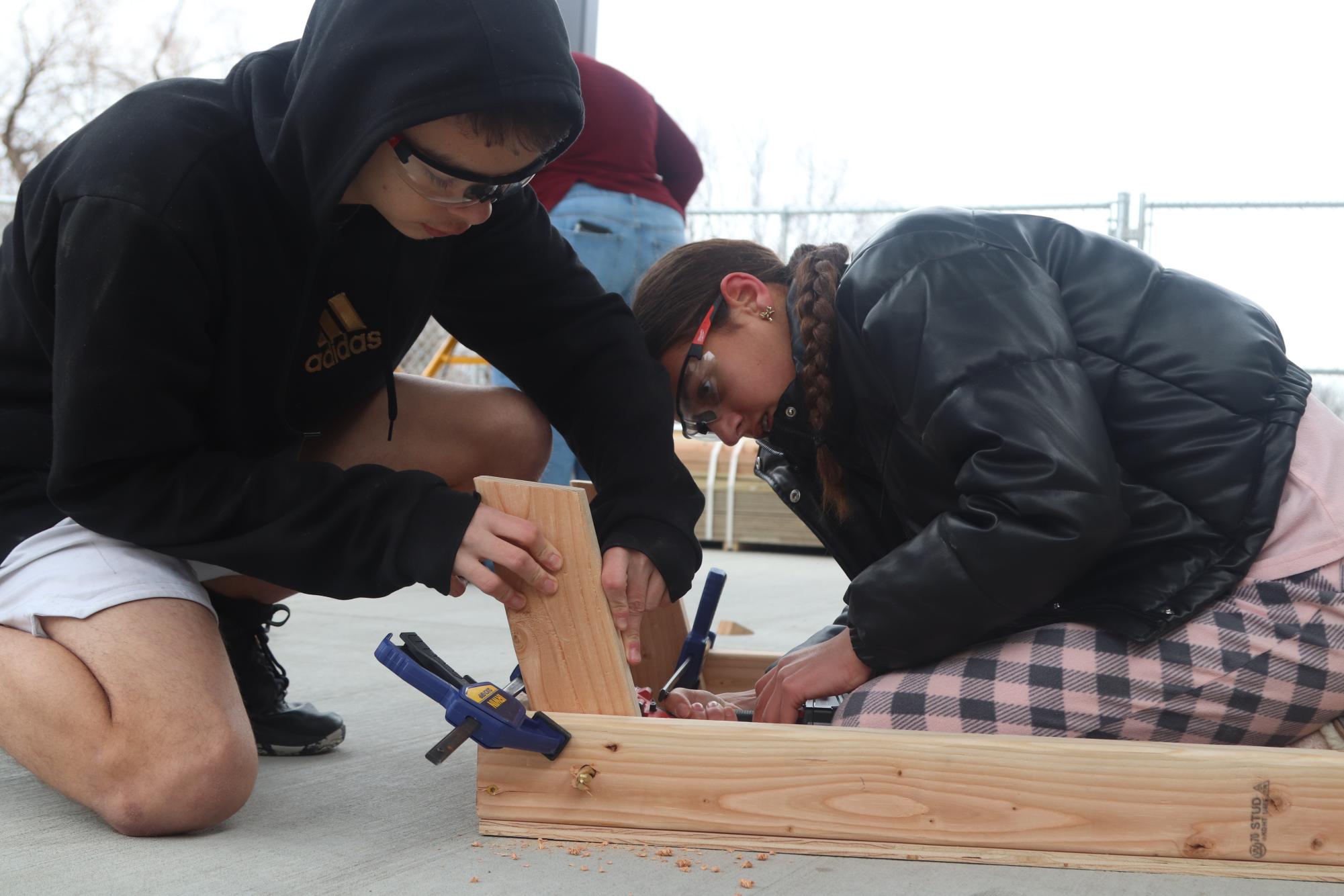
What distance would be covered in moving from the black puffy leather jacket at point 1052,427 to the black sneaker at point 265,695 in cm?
89

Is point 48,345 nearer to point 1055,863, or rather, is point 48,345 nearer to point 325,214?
point 325,214

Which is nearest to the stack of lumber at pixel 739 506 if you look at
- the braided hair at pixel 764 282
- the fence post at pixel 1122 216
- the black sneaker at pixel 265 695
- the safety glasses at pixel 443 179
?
the fence post at pixel 1122 216

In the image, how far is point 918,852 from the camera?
132 cm

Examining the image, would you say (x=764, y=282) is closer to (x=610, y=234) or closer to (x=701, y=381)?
(x=701, y=381)

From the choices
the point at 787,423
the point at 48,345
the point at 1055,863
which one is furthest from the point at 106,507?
the point at 1055,863

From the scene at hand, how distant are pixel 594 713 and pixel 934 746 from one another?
427 mm

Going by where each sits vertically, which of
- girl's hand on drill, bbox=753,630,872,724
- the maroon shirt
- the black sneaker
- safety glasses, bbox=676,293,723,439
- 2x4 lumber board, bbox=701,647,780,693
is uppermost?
the maroon shirt

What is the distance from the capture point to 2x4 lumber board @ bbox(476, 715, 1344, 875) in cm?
128

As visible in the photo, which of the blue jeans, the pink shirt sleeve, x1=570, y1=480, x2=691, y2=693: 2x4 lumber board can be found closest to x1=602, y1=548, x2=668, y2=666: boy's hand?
x1=570, y1=480, x2=691, y2=693: 2x4 lumber board

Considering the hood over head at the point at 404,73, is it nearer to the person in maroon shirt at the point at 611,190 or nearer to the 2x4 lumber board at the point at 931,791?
the 2x4 lumber board at the point at 931,791

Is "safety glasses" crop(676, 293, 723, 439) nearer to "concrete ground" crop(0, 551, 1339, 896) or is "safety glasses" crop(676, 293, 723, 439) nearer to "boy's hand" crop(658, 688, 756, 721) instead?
"boy's hand" crop(658, 688, 756, 721)

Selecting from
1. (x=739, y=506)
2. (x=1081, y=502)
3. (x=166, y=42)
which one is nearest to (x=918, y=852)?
(x=1081, y=502)

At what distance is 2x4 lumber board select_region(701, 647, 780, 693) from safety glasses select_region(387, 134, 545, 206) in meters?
1.06

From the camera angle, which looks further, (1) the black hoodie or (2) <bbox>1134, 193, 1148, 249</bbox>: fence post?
(2) <bbox>1134, 193, 1148, 249</bbox>: fence post
